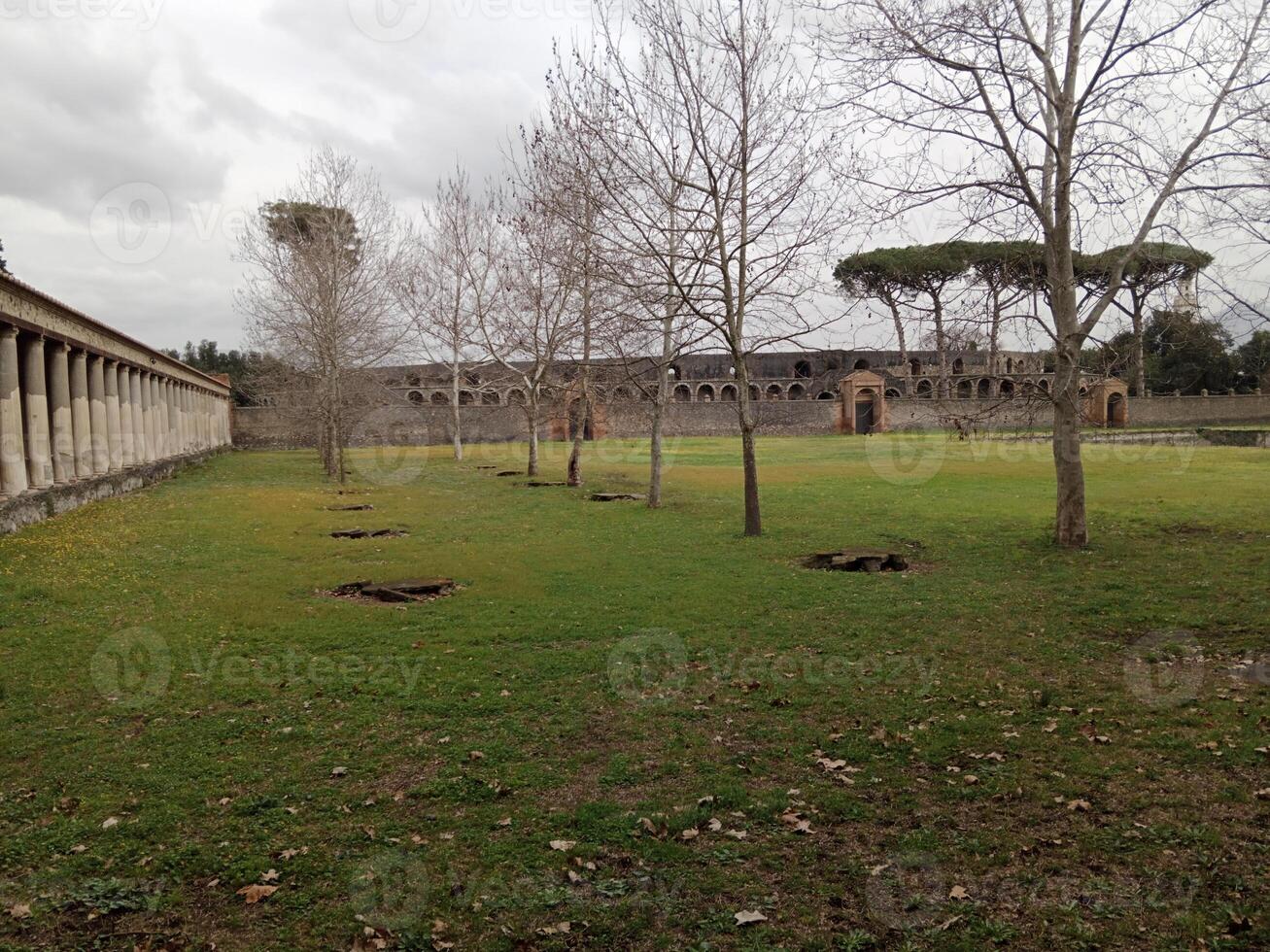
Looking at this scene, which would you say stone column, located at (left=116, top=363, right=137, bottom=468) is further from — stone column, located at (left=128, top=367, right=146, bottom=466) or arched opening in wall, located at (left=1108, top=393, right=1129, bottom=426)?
arched opening in wall, located at (left=1108, top=393, right=1129, bottom=426)

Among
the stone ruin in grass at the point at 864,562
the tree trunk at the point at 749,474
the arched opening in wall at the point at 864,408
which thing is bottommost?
the stone ruin in grass at the point at 864,562

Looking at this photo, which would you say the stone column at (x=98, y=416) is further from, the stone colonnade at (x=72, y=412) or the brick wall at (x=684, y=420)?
the brick wall at (x=684, y=420)

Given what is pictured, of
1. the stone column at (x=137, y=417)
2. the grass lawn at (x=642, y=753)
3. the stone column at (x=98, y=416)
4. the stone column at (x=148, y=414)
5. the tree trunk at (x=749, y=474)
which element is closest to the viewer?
the grass lawn at (x=642, y=753)

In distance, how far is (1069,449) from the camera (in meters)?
14.0

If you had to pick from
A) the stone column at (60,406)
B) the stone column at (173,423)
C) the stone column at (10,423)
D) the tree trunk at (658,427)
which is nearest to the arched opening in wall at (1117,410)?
the tree trunk at (658,427)

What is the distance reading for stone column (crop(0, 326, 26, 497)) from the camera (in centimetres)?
1938

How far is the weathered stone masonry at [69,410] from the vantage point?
794 inches

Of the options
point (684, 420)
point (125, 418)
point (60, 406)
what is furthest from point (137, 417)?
point (684, 420)

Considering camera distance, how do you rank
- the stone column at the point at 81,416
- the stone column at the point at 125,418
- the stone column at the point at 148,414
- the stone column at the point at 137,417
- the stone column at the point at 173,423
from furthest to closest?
1. the stone column at the point at 173,423
2. the stone column at the point at 148,414
3. the stone column at the point at 137,417
4. the stone column at the point at 125,418
5. the stone column at the point at 81,416

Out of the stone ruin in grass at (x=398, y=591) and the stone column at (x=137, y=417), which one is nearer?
the stone ruin in grass at (x=398, y=591)

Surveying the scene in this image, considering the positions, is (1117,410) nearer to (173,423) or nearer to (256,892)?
(173,423)

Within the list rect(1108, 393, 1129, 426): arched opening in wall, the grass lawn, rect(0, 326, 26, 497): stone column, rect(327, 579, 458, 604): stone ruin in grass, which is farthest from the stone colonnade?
rect(1108, 393, 1129, 426): arched opening in wall

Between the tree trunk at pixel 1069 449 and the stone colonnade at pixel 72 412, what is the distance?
805 inches

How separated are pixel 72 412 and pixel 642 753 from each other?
26.3 m
